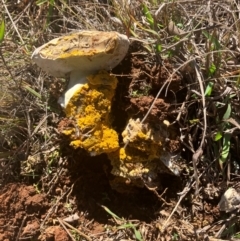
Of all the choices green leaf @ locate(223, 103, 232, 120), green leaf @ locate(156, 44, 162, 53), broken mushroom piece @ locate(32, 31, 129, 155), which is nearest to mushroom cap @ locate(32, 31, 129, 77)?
broken mushroom piece @ locate(32, 31, 129, 155)

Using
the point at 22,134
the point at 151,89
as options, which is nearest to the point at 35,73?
the point at 22,134

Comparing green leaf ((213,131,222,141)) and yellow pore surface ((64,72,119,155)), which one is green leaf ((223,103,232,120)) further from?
yellow pore surface ((64,72,119,155))

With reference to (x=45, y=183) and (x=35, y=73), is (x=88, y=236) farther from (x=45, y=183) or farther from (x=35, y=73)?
(x=35, y=73)

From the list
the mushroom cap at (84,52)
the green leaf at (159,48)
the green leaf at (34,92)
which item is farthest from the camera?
the green leaf at (34,92)

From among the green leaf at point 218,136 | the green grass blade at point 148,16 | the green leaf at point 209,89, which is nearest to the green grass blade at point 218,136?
the green leaf at point 218,136

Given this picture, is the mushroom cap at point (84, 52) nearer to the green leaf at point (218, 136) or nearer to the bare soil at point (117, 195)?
the bare soil at point (117, 195)
